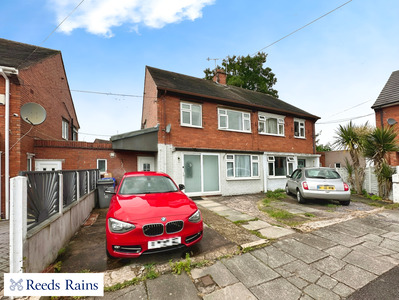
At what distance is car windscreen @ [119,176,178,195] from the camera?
3.99 m

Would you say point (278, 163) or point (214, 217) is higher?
point (278, 163)

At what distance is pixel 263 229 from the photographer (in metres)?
4.39

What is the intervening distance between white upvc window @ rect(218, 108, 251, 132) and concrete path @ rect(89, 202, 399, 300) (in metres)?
7.62

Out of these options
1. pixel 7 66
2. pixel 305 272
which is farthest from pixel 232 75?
pixel 305 272

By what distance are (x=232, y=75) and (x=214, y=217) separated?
76.0 feet

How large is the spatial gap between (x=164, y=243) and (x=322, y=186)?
21.7ft

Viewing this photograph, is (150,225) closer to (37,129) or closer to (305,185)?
(305,185)

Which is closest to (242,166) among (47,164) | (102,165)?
(102,165)

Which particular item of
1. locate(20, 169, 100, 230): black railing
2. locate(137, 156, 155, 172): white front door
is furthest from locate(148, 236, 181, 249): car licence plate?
locate(137, 156, 155, 172): white front door

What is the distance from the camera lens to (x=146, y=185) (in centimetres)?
422

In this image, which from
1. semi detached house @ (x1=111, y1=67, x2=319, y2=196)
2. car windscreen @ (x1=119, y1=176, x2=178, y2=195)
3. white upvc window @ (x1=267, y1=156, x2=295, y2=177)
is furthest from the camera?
white upvc window @ (x1=267, y1=156, x2=295, y2=177)

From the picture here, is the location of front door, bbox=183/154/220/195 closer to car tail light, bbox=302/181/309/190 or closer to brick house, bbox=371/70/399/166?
car tail light, bbox=302/181/309/190

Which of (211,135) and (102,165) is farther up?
(211,135)

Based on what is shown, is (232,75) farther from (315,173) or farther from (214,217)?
(214,217)
